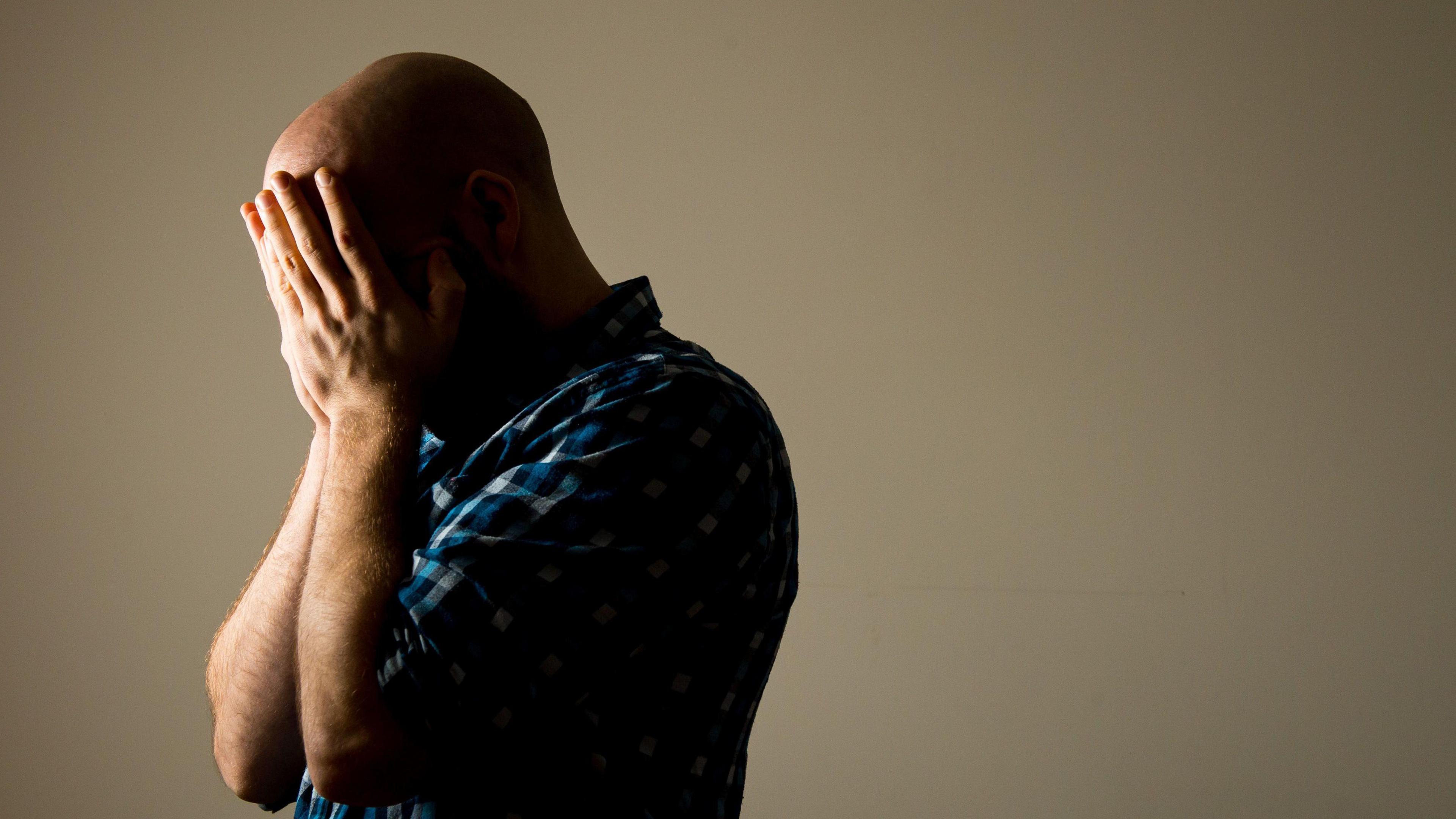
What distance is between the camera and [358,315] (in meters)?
0.79

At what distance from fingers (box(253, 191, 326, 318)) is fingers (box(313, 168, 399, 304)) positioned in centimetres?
5

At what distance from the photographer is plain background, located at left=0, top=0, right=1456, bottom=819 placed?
2.03 metres

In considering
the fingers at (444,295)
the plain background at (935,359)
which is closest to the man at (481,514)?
the fingers at (444,295)

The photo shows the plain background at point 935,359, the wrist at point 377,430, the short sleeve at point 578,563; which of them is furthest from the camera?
the plain background at point 935,359

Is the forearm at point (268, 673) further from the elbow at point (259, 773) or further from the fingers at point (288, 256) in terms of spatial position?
the fingers at point (288, 256)

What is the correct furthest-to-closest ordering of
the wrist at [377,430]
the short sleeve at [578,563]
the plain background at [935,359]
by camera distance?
the plain background at [935,359] < the wrist at [377,430] < the short sleeve at [578,563]

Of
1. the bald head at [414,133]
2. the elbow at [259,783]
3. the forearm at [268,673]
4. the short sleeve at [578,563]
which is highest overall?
the bald head at [414,133]

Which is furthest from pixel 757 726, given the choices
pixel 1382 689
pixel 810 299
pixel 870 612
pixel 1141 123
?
pixel 1141 123

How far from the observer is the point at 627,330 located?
0.85 meters

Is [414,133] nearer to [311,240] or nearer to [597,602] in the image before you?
[311,240]

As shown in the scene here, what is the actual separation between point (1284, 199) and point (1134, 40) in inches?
17.5

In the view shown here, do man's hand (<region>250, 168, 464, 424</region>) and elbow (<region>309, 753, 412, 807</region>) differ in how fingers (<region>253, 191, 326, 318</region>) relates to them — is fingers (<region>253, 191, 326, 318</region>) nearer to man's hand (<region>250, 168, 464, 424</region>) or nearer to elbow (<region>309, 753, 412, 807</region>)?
man's hand (<region>250, 168, 464, 424</region>)

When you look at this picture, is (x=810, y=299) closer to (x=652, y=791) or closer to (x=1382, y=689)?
(x=1382, y=689)

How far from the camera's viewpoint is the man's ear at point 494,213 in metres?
0.81
